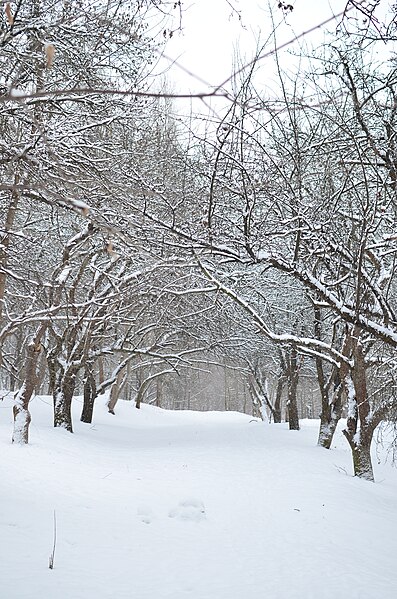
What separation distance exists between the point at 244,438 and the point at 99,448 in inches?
202

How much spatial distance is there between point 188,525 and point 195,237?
3517mm

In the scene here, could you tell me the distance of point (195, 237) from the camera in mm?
6773

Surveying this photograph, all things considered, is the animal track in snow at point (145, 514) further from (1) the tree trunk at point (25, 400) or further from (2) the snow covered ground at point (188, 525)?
(1) the tree trunk at point (25, 400)

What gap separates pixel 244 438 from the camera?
50.3ft

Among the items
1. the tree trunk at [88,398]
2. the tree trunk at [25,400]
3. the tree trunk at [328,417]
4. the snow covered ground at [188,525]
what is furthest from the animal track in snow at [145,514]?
the tree trunk at [88,398]

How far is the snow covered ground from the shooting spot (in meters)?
4.34

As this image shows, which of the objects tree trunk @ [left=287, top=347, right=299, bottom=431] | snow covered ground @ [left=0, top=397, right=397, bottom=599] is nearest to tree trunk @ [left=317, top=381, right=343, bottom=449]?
snow covered ground @ [left=0, top=397, right=397, bottom=599]

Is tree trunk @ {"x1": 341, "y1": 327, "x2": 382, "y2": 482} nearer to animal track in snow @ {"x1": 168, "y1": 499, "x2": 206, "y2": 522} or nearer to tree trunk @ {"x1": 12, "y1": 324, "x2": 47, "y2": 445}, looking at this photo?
animal track in snow @ {"x1": 168, "y1": 499, "x2": 206, "y2": 522}

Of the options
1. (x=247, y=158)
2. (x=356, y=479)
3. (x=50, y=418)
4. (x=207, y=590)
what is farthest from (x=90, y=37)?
(x=50, y=418)

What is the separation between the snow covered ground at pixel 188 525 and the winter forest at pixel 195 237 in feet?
0.17

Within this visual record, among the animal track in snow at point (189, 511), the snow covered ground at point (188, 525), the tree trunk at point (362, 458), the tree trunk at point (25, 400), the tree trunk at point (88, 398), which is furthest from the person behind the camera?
the tree trunk at point (88, 398)

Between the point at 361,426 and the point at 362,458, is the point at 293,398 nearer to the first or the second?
the point at 362,458

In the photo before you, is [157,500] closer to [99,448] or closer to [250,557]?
[250,557]

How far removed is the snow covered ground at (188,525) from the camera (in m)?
4.34
